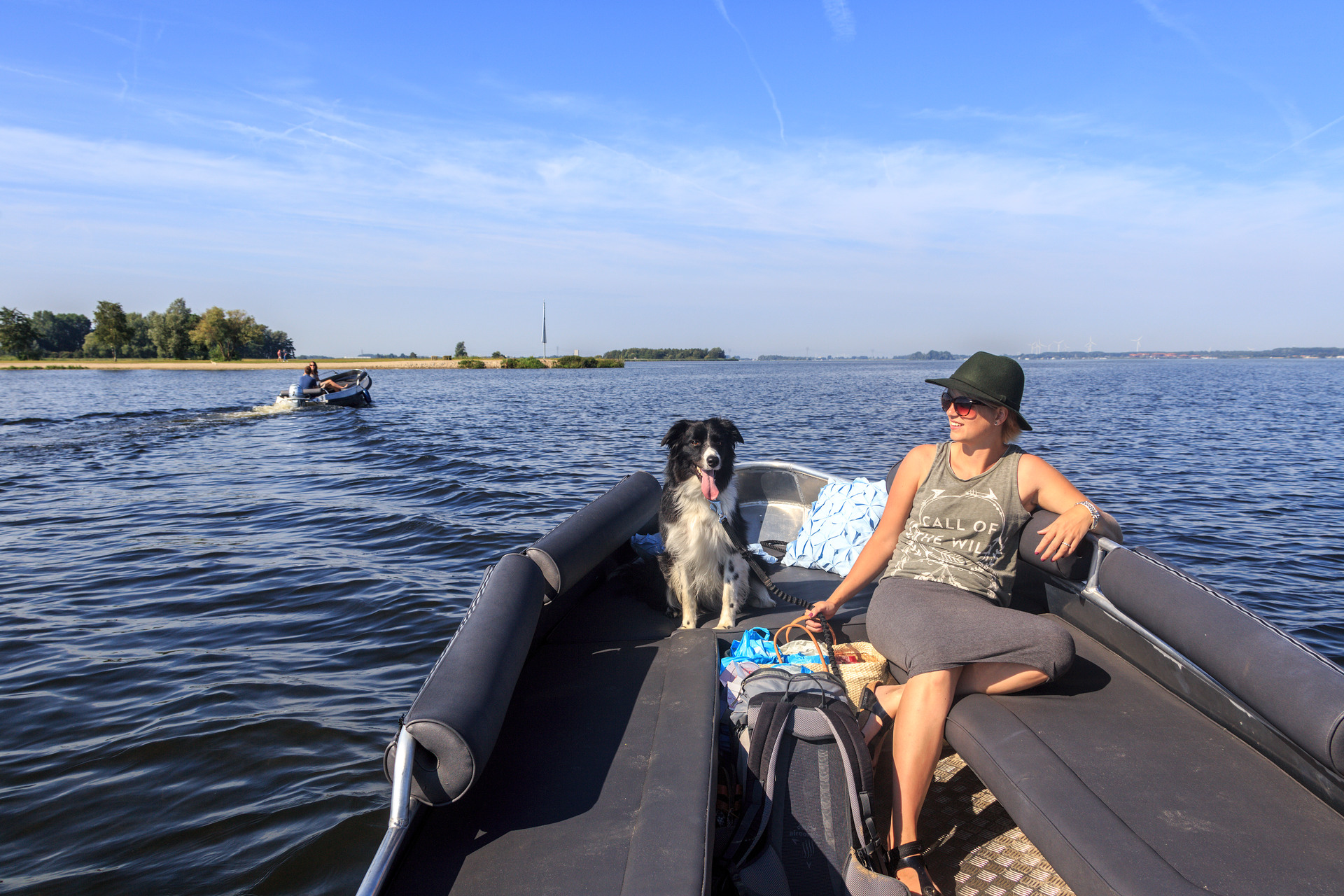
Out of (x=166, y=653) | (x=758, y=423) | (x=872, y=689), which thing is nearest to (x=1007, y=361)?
(x=872, y=689)

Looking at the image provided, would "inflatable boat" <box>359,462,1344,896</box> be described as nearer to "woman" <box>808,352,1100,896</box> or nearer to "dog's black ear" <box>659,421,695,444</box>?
"woman" <box>808,352,1100,896</box>

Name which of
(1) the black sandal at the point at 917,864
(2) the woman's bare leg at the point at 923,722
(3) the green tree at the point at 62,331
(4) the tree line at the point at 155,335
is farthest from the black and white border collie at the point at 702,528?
(3) the green tree at the point at 62,331

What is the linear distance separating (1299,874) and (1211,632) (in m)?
0.85

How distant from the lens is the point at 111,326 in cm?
9138

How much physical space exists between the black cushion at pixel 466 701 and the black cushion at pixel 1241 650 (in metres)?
2.51

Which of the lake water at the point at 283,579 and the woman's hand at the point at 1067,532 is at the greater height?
the woman's hand at the point at 1067,532

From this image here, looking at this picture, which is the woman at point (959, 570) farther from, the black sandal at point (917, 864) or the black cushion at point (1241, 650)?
the black cushion at point (1241, 650)

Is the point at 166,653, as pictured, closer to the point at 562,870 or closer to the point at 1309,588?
the point at 562,870

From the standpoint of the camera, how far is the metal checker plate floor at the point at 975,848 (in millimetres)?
2637

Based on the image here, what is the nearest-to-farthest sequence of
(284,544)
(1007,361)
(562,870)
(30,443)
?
1. (562,870)
2. (1007,361)
3. (284,544)
4. (30,443)

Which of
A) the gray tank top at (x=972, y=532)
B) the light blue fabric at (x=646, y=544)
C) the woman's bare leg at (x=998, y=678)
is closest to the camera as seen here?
the woman's bare leg at (x=998, y=678)

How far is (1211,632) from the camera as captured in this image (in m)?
2.62

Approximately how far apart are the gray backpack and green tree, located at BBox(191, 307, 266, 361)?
111979 mm

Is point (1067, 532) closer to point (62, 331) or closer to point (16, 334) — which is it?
point (16, 334)
